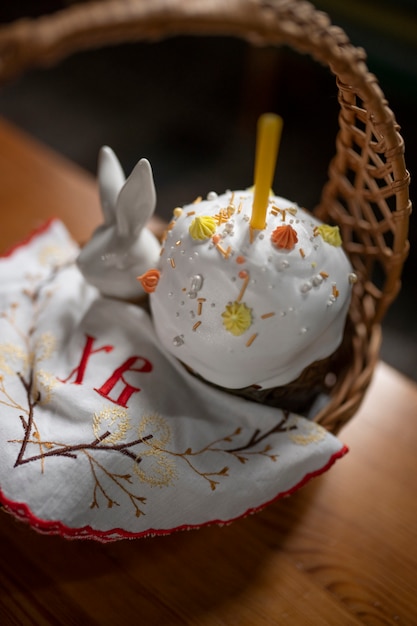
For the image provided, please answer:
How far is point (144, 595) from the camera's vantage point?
589mm

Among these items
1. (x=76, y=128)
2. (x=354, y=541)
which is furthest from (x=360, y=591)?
(x=76, y=128)

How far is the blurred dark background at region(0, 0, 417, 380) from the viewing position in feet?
4.60

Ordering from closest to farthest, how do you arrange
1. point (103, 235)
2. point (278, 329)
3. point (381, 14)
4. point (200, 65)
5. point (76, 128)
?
point (278, 329) < point (103, 235) < point (381, 14) < point (76, 128) < point (200, 65)

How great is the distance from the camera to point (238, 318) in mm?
546

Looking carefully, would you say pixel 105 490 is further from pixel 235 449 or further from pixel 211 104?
pixel 211 104

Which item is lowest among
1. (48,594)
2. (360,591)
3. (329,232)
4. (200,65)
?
(48,594)

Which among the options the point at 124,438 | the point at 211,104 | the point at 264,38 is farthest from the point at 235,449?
the point at 211,104

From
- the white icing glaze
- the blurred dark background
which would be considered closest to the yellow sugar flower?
the white icing glaze

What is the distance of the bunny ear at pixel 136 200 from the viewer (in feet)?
1.91

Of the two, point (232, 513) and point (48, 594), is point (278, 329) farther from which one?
point (48, 594)

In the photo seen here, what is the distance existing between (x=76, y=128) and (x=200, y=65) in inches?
18.2

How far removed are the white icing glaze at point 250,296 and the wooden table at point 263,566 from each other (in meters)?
0.16

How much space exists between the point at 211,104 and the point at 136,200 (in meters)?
1.30

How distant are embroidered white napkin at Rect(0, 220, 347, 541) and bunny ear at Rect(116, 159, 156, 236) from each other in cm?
9
